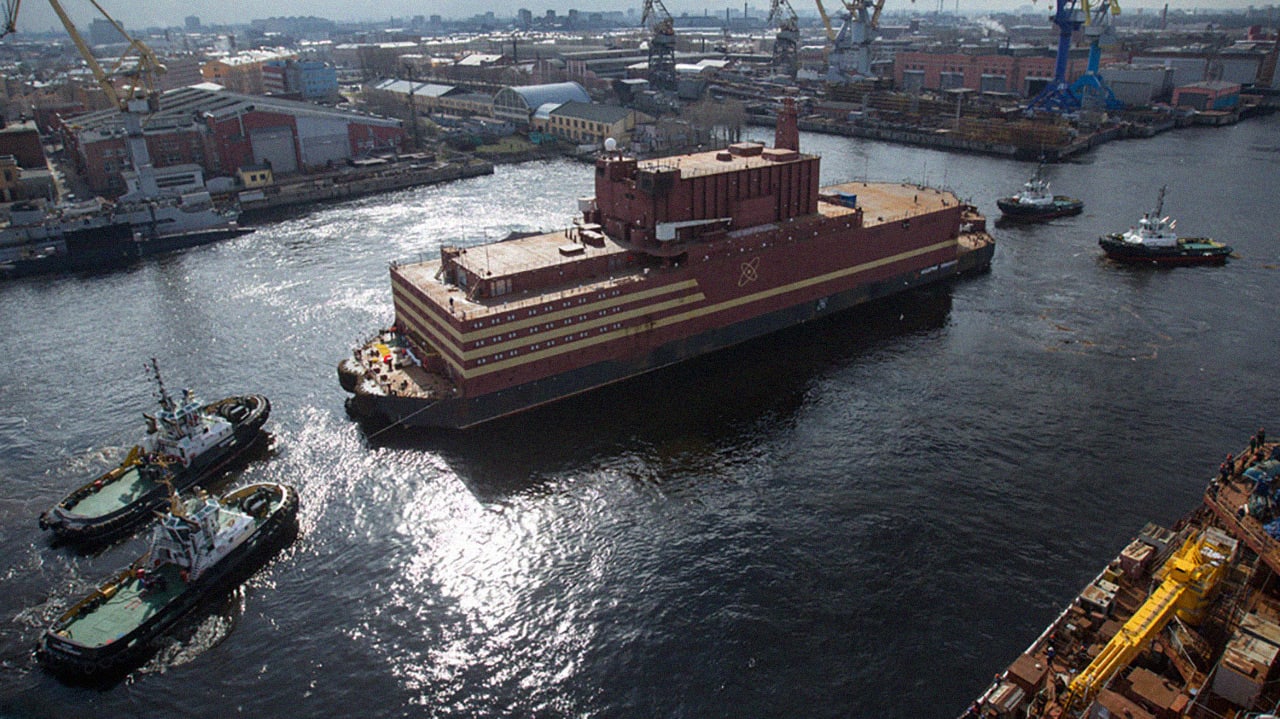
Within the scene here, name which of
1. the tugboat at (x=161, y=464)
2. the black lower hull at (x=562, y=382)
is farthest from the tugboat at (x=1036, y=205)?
the tugboat at (x=161, y=464)

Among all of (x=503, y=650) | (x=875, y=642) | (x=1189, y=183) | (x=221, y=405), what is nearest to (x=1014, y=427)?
(x=875, y=642)

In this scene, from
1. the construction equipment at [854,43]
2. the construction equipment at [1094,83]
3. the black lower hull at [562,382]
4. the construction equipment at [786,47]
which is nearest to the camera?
the black lower hull at [562,382]

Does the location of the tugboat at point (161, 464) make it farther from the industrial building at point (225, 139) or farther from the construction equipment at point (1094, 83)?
the construction equipment at point (1094, 83)

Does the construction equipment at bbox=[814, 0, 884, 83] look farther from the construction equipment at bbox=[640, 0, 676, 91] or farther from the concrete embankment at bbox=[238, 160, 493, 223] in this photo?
the concrete embankment at bbox=[238, 160, 493, 223]

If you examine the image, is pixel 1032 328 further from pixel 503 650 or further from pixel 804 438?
pixel 503 650

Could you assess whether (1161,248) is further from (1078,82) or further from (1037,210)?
(1078,82)

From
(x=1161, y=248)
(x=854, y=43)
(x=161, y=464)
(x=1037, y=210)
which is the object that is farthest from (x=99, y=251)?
(x=854, y=43)
